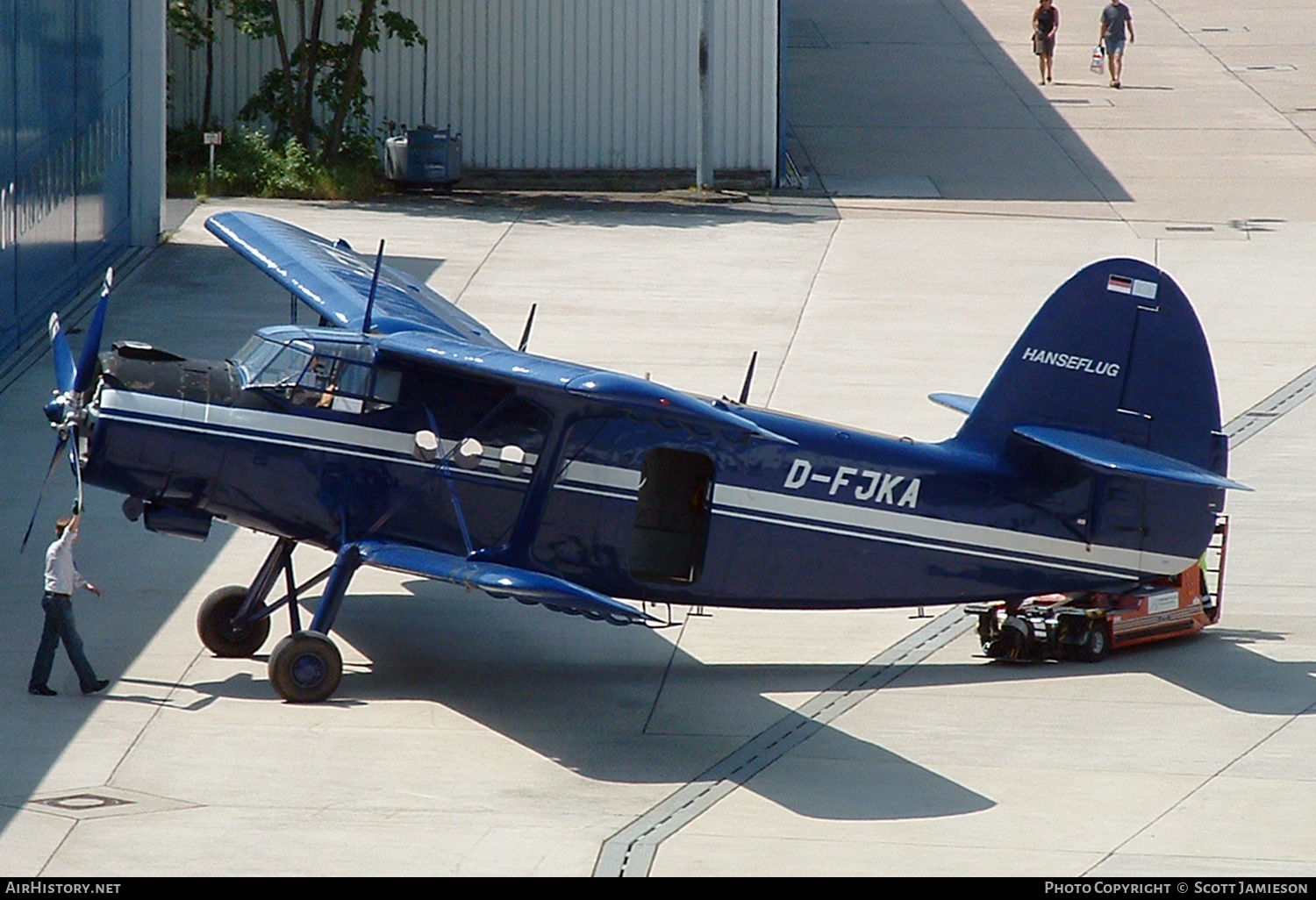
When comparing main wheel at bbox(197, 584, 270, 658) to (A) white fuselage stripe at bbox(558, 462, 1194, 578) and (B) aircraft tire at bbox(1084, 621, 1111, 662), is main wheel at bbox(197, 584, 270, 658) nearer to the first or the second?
(A) white fuselage stripe at bbox(558, 462, 1194, 578)

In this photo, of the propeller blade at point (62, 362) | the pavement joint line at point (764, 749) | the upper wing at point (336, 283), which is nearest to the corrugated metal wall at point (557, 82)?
the upper wing at point (336, 283)

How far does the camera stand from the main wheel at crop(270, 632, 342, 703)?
13.7 m

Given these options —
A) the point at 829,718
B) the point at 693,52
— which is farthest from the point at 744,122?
the point at 829,718

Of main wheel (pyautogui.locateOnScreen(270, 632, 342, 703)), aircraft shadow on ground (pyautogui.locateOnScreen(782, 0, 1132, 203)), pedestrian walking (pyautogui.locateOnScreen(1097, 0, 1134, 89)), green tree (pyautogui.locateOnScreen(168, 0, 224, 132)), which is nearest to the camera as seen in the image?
main wheel (pyautogui.locateOnScreen(270, 632, 342, 703))

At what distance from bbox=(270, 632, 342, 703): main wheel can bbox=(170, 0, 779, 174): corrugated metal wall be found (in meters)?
21.5

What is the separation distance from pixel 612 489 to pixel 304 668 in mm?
2381

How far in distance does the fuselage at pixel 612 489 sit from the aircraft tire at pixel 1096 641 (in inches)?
13.3

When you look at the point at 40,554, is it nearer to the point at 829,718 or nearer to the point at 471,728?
the point at 471,728

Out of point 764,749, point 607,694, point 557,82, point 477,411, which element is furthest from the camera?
point 557,82

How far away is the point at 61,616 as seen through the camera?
13.5 metres

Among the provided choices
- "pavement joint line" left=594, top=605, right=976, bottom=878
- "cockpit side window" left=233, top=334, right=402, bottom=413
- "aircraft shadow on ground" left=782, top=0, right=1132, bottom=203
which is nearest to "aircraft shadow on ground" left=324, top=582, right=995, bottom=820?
"pavement joint line" left=594, top=605, right=976, bottom=878

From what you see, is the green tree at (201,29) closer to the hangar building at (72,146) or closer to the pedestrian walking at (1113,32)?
the hangar building at (72,146)

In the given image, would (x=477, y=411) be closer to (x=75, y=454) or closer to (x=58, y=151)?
(x=75, y=454)

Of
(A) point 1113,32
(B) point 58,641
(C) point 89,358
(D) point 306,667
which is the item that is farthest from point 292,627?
(A) point 1113,32
